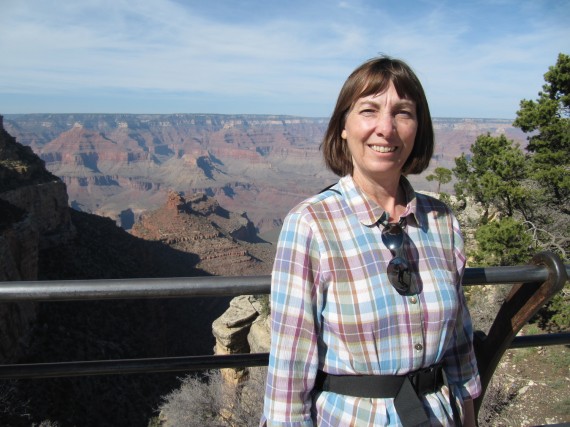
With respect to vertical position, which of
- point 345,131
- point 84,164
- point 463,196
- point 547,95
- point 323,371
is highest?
point 547,95

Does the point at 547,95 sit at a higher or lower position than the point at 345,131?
higher

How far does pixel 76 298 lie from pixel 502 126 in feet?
682

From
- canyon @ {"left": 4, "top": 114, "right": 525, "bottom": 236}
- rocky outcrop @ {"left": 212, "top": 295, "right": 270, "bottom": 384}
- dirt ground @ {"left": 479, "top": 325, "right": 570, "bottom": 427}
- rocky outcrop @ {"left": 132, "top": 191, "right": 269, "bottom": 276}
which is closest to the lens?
dirt ground @ {"left": 479, "top": 325, "right": 570, "bottom": 427}

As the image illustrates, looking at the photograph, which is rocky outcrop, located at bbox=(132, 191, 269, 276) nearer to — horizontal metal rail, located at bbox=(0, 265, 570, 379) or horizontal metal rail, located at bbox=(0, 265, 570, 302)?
horizontal metal rail, located at bbox=(0, 265, 570, 379)

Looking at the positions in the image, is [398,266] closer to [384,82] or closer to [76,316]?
[384,82]

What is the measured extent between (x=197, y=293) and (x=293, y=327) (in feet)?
1.58

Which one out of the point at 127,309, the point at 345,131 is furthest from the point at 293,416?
the point at 127,309

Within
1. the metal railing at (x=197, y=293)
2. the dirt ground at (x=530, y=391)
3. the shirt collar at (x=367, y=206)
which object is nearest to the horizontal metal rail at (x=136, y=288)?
the metal railing at (x=197, y=293)

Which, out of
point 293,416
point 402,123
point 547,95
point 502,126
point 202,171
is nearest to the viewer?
point 293,416

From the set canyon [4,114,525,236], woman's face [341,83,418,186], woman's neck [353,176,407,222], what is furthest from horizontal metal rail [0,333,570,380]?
canyon [4,114,525,236]

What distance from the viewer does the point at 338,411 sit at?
1469 millimetres

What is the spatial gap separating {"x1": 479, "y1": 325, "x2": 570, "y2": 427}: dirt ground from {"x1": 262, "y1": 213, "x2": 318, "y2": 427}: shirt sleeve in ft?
18.8

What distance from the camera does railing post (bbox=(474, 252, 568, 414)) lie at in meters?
1.81

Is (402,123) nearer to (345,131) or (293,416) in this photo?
(345,131)
